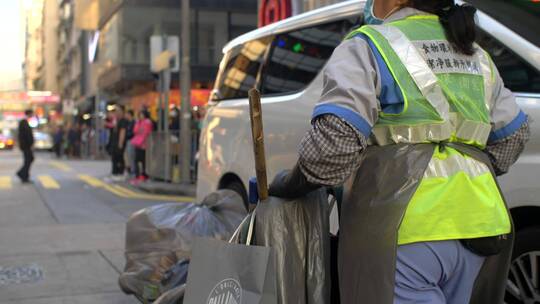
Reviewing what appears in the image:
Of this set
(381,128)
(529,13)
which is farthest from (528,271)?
(381,128)

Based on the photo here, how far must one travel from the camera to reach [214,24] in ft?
92.5

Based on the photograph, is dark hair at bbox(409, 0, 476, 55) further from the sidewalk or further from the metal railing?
the metal railing

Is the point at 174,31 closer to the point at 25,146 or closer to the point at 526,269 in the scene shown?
the point at 25,146

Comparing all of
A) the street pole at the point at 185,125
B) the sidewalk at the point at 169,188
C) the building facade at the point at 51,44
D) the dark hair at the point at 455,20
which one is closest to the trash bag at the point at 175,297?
the dark hair at the point at 455,20

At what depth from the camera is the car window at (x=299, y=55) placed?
13.7ft

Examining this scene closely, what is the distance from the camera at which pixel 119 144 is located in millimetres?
14758

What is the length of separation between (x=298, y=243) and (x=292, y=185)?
7.1 inches

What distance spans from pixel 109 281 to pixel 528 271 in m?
3.33

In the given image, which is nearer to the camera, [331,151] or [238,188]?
[331,151]

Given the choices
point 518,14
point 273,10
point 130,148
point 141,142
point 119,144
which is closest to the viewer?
point 518,14

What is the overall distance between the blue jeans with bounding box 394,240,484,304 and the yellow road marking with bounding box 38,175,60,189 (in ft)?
40.4

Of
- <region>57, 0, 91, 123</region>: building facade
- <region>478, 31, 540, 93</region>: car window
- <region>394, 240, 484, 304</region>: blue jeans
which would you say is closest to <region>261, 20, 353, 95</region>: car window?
<region>478, 31, 540, 93</region>: car window

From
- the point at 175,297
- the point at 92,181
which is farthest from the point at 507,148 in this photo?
the point at 92,181

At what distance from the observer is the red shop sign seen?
9.27 meters
